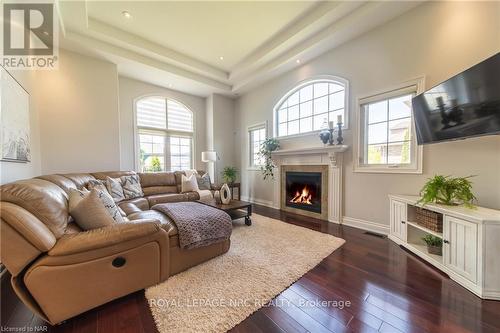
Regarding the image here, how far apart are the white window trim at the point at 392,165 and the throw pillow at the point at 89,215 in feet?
11.3

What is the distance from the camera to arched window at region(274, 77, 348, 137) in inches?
141

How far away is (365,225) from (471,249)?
1.52 m

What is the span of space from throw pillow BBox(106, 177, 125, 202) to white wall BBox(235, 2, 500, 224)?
3.59m

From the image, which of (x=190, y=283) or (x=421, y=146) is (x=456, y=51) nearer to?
(x=421, y=146)

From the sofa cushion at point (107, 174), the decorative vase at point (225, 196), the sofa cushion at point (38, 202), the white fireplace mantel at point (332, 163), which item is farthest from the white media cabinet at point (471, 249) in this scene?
the sofa cushion at point (107, 174)

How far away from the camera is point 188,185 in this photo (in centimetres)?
418

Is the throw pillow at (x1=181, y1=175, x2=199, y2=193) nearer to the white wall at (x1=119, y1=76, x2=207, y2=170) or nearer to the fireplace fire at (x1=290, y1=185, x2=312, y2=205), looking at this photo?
the white wall at (x1=119, y1=76, x2=207, y2=170)

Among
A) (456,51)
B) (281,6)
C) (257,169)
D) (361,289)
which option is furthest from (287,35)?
(361,289)

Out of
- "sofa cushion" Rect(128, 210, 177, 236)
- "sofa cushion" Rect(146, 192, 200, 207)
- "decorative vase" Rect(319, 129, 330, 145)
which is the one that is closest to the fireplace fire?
"decorative vase" Rect(319, 129, 330, 145)

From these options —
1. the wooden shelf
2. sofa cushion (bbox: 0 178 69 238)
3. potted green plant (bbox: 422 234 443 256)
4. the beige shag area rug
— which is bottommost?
→ the beige shag area rug

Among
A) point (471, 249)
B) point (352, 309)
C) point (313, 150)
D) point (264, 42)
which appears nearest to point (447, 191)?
point (471, 249)

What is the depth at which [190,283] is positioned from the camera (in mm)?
1736

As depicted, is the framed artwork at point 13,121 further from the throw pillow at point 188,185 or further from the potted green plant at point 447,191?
the potted green plant at point 447,191

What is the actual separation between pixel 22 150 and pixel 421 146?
16.8ft
